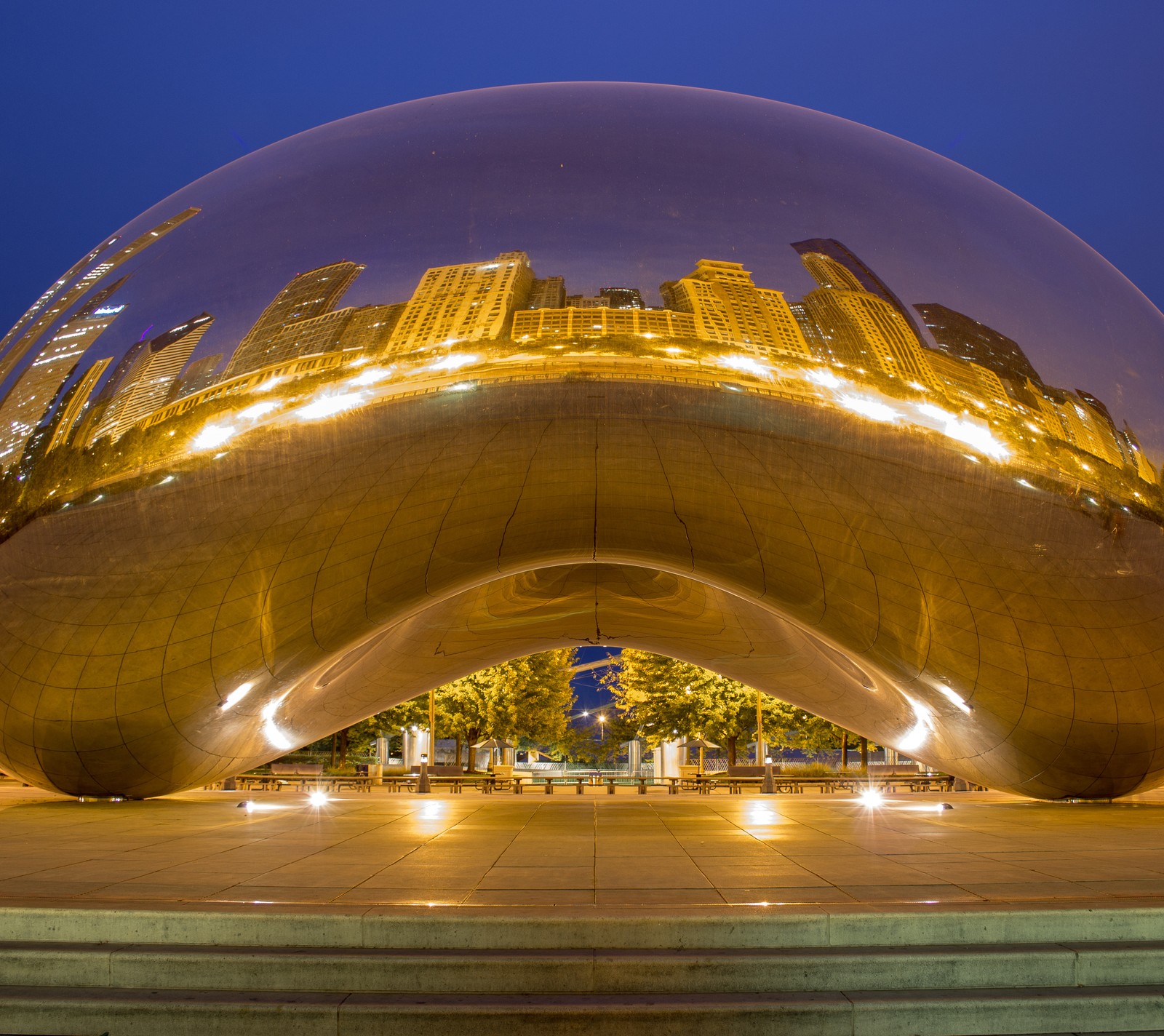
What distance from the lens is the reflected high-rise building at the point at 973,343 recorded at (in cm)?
699

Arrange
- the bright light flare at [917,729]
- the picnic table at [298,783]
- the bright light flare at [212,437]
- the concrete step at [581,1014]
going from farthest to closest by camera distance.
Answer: the picnic table at [298,783]
the bright light flare at [917,729]
the bright light flare at [212,437]
the concrete step at [581,1014]

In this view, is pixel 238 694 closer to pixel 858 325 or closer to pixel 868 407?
pixel 868 407

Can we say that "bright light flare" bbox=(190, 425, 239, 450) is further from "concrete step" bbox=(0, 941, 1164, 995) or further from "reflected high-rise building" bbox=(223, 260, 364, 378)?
"concrete step" bbox=(0, 941, 1164, 995)

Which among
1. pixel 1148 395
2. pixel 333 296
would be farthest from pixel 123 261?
pixel 1148 395

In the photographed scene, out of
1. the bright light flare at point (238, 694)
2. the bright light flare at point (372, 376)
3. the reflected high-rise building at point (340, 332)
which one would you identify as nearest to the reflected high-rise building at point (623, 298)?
the reflected high-rise building at point (340, 332)

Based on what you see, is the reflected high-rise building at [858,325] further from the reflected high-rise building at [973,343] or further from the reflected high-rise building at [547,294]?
the reflected high-rise building at [547,294]

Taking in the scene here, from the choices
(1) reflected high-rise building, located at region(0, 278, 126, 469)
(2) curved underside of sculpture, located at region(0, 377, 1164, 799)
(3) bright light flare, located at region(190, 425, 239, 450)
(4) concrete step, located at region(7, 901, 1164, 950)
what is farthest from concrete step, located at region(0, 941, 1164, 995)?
(1) reflected high-rise building, located at region(0, 278, 126, 469)

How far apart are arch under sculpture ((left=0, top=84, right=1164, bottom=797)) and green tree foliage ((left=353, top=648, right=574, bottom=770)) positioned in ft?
81.5

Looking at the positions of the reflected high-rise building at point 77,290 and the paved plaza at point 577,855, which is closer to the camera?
the paved plaza at point 577,855

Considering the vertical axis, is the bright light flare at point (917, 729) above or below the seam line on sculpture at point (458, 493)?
below

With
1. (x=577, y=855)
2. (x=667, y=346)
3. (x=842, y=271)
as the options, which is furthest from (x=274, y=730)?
(x=842, y=271)

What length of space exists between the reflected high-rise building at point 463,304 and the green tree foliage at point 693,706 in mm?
25595

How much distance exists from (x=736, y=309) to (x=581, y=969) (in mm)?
4442

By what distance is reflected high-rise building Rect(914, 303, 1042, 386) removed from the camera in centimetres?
699
